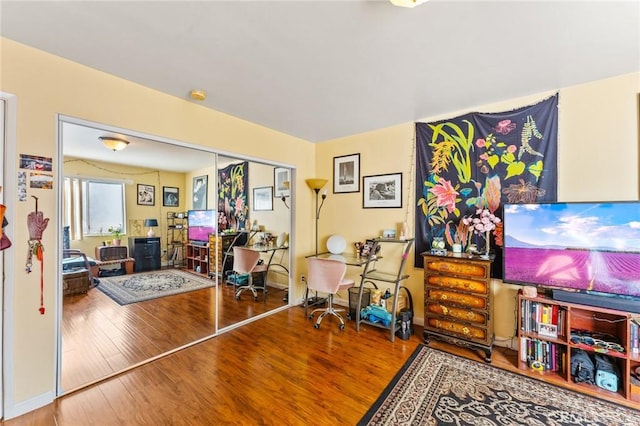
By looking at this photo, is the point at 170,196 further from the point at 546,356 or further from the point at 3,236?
the point at 546,356

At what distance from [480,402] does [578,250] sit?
150cm

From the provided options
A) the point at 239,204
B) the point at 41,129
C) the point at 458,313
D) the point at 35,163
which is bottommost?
the point at 458,313

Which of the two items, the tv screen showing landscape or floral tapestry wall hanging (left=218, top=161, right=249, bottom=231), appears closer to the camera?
the tv screen showing landscape

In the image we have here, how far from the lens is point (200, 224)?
3037 millimetres

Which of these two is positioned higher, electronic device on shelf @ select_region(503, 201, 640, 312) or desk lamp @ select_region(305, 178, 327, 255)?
desk lamp @ select_region(305, 178, 327, 255)

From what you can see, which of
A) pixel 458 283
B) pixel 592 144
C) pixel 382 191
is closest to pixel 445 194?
Result: pixel 382 191

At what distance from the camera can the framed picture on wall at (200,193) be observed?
301cm

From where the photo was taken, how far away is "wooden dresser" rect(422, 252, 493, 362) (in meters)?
2.48

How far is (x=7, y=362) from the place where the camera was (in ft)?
5.74

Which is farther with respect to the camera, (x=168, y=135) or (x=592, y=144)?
(x=168, y=135)

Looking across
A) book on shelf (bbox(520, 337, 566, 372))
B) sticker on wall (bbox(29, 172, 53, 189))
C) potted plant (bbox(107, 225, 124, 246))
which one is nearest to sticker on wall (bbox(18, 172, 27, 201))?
sticker on wall (bbox(29, 172, 53, 189))

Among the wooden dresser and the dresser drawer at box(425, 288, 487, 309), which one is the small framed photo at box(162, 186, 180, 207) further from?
the dresser drawer at box(425, 288, 487, 309)

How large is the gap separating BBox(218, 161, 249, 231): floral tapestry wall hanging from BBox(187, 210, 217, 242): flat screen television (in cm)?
10

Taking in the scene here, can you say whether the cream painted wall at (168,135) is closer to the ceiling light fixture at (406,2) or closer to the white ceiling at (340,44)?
the white ceiling at (340,44)
